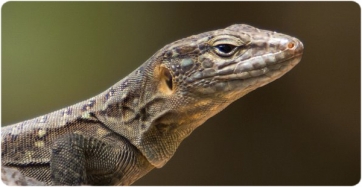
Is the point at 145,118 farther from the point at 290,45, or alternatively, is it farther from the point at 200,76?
the point at 290,45

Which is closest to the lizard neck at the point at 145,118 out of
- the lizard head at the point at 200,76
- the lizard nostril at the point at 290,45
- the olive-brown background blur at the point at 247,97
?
the lizard head at the point at 200,76

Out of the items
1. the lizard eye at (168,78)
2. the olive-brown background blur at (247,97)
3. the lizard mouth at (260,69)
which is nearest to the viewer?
the lizard mouth at (260,69)

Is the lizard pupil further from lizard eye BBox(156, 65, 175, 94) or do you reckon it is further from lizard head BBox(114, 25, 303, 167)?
lizard eye BBox(156, 65, 175, 94)

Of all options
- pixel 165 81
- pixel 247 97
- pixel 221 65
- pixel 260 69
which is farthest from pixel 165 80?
pixel 247 97

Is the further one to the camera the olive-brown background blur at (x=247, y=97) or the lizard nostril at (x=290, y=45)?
the olive-brown background blur at (x=247, y=97)

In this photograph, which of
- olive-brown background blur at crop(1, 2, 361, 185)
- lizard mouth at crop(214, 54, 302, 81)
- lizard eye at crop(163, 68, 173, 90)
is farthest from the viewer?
olive-brown background blur at crop(1, 2, 361, 185)

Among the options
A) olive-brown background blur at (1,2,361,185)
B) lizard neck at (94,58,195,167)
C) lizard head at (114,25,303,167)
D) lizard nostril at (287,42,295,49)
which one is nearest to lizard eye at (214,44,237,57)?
lizard head at (114,25,303,167)

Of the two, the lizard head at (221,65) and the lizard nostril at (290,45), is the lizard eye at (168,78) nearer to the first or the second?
the lizard head at (221,65)
